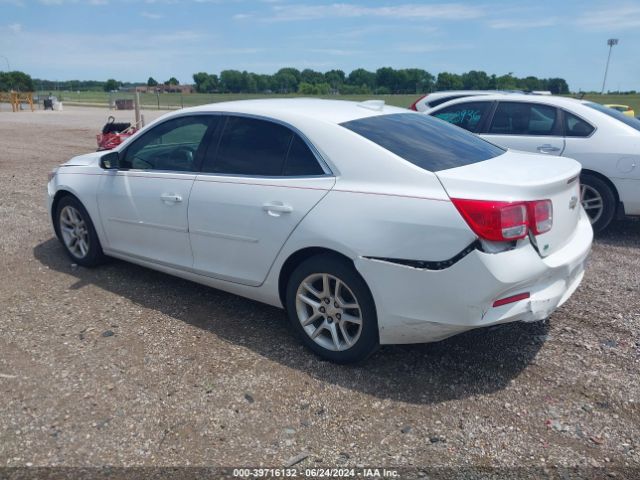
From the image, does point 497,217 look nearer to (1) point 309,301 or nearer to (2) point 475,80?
(1) point 309,301

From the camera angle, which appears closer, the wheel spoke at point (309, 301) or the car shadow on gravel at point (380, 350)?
the car shadow on gravel at point (380, 350)

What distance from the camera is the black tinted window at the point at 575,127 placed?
644cm

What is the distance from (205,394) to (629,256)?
184 inches

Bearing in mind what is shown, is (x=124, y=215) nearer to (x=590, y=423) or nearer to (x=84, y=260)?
(x=84, y=260)

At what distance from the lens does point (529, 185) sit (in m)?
3.06

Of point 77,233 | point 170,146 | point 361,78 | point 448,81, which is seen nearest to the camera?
point 170,146

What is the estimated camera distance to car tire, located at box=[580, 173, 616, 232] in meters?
6.23

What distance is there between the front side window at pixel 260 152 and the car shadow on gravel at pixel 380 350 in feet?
3.82

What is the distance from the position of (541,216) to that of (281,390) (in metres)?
1.83

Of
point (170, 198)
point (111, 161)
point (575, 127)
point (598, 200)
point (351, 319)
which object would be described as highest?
point (575, 127)

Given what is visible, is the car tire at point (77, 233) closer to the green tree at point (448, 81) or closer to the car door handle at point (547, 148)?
the car door handle at point (547, 148)

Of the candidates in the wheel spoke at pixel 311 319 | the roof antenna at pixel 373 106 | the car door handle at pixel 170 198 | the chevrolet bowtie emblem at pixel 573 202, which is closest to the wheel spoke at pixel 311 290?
the wheel spoke at pixel 311 319

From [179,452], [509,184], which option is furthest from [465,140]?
[179,452]

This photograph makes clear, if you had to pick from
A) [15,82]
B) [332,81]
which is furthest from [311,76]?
[15,82]
